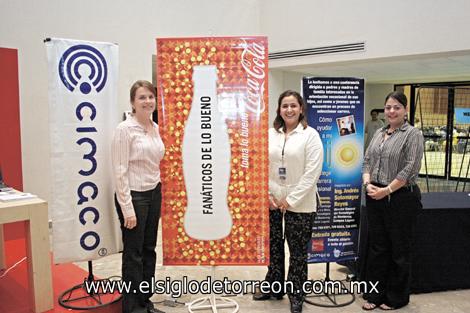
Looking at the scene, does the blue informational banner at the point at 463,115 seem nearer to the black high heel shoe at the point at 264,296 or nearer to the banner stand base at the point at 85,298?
the black high heel shoe at the point at 264,296

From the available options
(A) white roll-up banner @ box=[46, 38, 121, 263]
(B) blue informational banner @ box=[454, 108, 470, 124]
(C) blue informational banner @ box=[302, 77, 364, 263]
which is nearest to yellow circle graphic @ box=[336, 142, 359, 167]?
(C) blue informational banner @ box=[302, 77, 364, 263]

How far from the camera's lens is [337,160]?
3039 millimetres

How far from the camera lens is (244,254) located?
2572 millimetres

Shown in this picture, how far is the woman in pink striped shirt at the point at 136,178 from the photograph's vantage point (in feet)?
7.68

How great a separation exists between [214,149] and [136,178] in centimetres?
51

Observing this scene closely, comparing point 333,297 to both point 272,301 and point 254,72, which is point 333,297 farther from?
point 254,72

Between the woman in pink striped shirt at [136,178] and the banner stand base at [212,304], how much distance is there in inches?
17.3

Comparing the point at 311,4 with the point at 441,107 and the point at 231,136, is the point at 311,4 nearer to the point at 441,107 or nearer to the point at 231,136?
the point at 441,107

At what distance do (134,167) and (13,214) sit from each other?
2.43 ft

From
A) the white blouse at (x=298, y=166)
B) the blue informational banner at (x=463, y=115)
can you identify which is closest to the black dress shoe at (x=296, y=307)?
the white blouse at (x=298, y=166)

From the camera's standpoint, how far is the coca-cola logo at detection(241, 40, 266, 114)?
2.43 metres

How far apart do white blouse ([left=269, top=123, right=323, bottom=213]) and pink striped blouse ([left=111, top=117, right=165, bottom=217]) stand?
792mm

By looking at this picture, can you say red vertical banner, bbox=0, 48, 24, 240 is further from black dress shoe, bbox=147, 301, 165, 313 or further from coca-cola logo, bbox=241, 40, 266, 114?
coca-cola logo, bbox=241, 40, 266, 114

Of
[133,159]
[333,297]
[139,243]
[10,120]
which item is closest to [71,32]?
[10,120]
